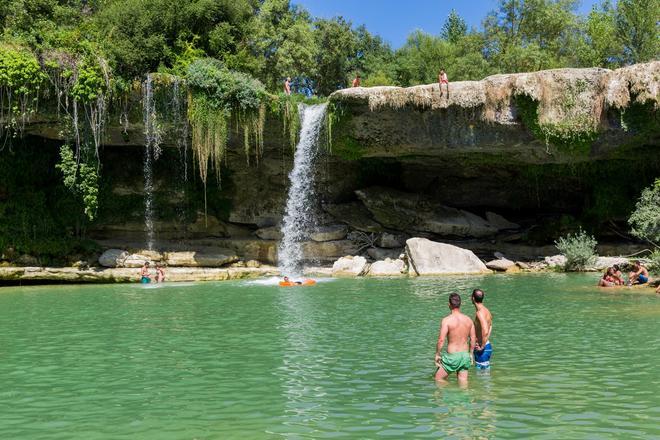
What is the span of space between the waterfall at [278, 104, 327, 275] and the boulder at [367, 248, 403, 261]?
2.82 meters

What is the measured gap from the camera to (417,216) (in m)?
26.3

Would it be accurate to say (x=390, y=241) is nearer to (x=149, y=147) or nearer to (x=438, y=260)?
(x=438, y=260)

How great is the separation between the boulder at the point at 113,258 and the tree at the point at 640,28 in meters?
33.9

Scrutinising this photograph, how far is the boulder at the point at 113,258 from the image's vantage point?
77.7ft

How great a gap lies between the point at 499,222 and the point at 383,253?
5591 millimetres

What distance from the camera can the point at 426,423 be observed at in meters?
5.75

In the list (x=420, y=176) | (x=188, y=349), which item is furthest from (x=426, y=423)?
(x=420, y=176)

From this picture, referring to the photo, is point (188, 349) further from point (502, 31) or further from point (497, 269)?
point (502, 31)

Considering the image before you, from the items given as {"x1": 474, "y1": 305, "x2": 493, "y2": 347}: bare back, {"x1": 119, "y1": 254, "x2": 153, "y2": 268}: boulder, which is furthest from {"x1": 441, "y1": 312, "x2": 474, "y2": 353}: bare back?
{"x1": 119, "y1": 254, "x2": 153, "y2": 268}: boulder

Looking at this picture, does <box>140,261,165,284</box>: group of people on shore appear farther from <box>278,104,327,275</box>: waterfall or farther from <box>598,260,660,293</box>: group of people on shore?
<box>598,260,660,293</box>: group of people on shore

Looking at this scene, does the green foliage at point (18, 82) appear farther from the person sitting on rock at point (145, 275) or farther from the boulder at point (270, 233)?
the boulder at point (270, 233)

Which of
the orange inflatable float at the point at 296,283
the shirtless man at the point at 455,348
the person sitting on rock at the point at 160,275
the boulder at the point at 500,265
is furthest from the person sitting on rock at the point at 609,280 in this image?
the person sitting on rock at the point at 160,275

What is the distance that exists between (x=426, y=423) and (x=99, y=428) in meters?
2.96

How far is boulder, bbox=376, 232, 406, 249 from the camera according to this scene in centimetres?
2578
